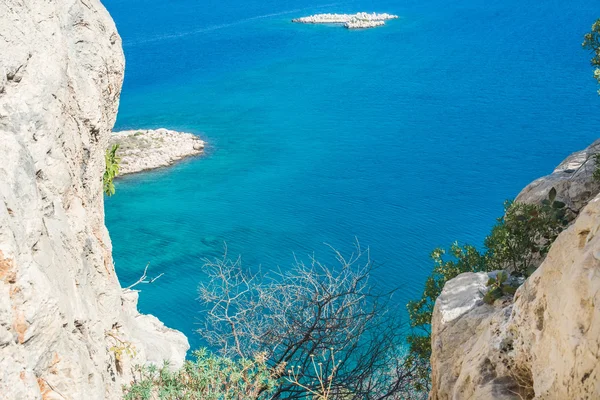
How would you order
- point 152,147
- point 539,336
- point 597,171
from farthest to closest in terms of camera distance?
point 152,147
point 597,171
point 539,336

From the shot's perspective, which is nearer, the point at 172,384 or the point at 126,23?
the point at 172,384

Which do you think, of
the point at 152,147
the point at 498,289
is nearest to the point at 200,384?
the point at 498,289

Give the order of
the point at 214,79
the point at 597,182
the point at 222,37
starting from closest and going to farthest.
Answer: the point at 597,182 < the point at 214,79 < the point at 222,37

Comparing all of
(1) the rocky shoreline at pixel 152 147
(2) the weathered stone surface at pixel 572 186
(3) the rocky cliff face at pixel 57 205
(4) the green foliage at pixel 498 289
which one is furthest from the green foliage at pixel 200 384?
(1) the rocky shoreline at pixel 152 147

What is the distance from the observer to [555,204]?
19.9ft

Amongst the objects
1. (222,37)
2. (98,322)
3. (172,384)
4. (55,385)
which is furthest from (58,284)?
(222,37)

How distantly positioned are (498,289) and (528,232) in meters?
1.19

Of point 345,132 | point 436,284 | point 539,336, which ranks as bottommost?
point 539,336

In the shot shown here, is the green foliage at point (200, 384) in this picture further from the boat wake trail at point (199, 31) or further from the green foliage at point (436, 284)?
the boat wake trail at point (199, 31)

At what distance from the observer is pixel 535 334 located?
3807 millimetres

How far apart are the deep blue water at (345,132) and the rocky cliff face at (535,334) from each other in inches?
347

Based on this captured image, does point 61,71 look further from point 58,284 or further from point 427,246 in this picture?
point 427,246

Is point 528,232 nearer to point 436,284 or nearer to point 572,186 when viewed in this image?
point 572,186

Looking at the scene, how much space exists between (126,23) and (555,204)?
46.5 metres
